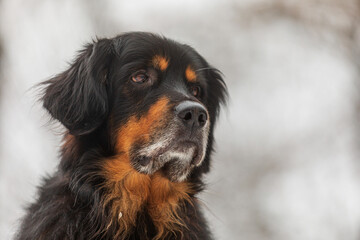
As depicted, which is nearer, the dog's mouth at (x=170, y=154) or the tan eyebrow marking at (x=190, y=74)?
the dog's mouth at (x=170, y=154)

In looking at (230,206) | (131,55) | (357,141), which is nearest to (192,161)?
(131,55)

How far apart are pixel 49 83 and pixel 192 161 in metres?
1.41

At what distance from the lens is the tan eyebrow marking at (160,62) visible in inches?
154

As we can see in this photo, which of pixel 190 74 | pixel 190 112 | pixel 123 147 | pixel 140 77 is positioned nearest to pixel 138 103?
pixel 140 77

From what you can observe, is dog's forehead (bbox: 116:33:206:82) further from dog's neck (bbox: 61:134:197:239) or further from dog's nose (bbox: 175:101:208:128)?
dog's neck (bbox: 61:134:197:239)

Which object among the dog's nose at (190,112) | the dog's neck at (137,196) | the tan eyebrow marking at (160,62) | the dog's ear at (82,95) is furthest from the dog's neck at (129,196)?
the tan eyebrow marking at (160,62)

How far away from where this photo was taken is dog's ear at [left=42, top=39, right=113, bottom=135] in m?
3.70

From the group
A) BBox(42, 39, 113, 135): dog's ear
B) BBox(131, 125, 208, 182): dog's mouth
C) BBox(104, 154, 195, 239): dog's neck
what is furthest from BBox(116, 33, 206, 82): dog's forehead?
BBox(104, 154, 195, 239): dog's neck

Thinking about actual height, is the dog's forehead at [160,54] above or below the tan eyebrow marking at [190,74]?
above

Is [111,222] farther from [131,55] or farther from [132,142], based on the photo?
[131,55]

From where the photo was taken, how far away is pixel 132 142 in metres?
3.64

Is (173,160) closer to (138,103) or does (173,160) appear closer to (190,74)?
(138,103)

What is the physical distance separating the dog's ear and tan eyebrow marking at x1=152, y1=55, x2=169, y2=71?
0.39 meters

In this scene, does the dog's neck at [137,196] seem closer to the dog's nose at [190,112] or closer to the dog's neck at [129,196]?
the dog's neck at [129,196]
